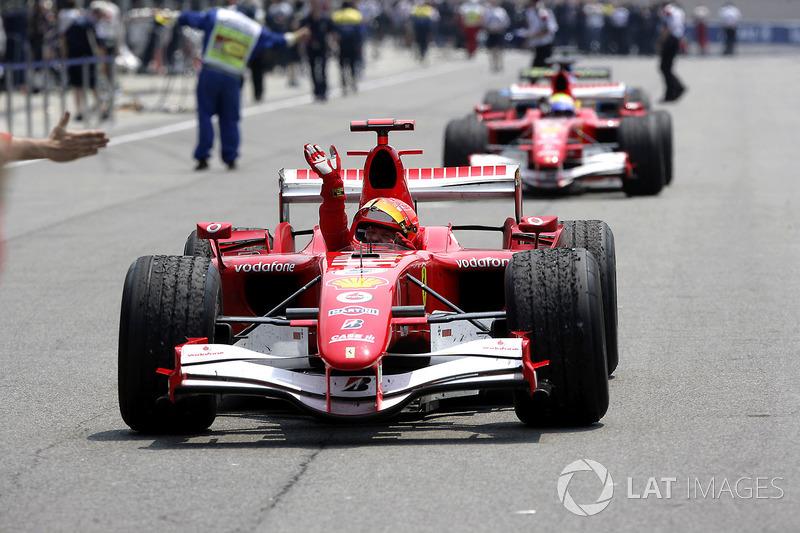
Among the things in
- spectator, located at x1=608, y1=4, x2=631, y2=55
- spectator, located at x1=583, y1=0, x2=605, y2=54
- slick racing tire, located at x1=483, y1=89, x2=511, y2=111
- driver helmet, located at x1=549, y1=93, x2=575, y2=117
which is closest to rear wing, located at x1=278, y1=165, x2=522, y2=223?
driver helmet, located at x1=549, y1=93, x2=575, y2=117

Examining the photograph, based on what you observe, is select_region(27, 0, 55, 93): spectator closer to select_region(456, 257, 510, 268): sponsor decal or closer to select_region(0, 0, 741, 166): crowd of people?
select_region(0, 0, 741, 166): crowd of people

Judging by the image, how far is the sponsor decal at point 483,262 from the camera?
312 inches

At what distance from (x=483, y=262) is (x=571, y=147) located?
363 inches

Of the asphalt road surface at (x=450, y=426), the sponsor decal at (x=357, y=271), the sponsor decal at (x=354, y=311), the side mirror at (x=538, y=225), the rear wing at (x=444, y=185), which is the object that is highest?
the rear wing at (x=444, y=185)

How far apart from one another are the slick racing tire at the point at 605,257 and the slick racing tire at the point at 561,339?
0.96m

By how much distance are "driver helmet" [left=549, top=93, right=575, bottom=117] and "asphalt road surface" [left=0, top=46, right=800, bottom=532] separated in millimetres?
1107

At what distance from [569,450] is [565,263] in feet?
3.24

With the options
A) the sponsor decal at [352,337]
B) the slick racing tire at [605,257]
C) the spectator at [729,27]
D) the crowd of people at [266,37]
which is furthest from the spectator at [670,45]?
the sponsor decal at [352,337]

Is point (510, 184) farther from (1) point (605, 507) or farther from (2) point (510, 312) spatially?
(1) point (605, 507)

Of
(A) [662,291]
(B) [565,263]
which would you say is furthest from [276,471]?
(A) [662,291]

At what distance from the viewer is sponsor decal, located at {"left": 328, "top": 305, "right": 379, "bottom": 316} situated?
6.92 m

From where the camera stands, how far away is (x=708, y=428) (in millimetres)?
6953

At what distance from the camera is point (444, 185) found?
9289 millimetres

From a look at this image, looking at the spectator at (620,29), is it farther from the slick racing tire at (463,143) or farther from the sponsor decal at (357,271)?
the sponsor decal at (357,271)
